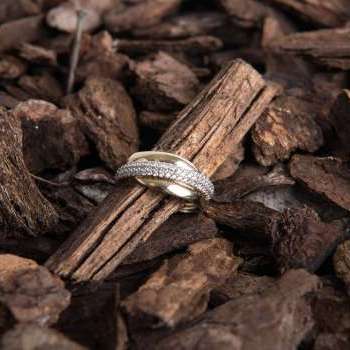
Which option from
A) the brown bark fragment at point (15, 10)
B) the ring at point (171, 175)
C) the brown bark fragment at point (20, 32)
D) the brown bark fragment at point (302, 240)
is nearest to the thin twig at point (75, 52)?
the brown bark fragment at point (20, 32)

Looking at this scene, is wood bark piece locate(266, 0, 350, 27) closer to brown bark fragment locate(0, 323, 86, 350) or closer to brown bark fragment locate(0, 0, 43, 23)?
brown bark fragment locate(0, 0, 43, 23)

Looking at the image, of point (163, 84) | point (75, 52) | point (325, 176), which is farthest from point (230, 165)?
point (75, 52)

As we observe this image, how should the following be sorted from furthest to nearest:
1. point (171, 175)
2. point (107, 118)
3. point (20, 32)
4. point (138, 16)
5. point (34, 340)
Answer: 1. point (138, 16)
2. point (20, 32)
3. point (107, 118)
4. point (171, 175)
5. point (34, 340)

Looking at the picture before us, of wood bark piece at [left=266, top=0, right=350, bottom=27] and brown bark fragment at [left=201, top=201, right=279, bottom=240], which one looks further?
wood bark piece at [left=266, top=0, right=350, bottom=27]

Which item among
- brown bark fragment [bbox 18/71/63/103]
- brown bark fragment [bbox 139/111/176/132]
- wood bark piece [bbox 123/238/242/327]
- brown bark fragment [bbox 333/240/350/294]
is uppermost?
brown bark fragment [bbox 18/71/63/103]

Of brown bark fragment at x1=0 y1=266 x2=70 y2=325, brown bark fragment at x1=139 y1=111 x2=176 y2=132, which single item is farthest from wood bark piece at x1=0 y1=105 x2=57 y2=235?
brown bark fragment at x1=139 y1=111 x2=176 y2=132

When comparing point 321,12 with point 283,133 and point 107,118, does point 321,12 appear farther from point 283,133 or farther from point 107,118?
point 107,118

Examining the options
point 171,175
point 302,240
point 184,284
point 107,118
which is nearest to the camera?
point 184,284

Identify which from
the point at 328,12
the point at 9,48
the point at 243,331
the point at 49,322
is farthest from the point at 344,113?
the point at 9,48
